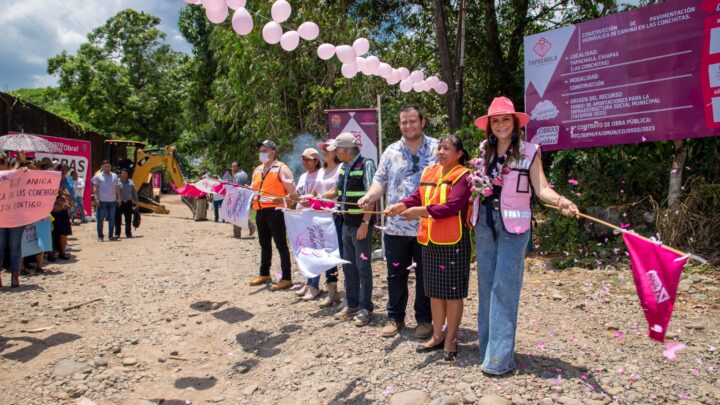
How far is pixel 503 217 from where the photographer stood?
3328 millimetres

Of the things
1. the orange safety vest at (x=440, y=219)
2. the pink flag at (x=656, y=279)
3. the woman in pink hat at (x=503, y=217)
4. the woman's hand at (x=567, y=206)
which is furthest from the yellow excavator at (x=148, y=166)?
the pink flag at (x=656, y=279)

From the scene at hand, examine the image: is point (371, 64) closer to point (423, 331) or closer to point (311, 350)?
point (423, 331)

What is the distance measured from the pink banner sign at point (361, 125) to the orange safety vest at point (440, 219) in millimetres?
3947

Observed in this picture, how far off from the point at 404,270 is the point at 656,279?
2.01 m

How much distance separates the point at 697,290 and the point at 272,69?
988cm

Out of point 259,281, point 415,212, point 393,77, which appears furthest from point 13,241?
point 415,212

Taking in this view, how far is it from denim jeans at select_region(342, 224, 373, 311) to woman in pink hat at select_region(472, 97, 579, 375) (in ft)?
4.87

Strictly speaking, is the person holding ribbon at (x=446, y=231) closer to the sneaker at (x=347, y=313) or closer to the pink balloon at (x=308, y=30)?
A: the sneaker at (x=347, y=313)

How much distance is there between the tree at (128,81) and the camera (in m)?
32.8

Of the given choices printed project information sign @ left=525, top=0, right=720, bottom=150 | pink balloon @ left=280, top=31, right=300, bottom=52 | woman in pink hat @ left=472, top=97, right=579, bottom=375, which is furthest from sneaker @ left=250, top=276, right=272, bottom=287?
printed project information sign @ left=525, top=0, right=720, bottom=150

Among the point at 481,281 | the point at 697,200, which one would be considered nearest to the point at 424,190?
the point at 481,281

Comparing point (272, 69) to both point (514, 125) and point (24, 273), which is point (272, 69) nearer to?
point (24, 273)

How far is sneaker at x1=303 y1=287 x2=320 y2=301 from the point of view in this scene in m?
5.97

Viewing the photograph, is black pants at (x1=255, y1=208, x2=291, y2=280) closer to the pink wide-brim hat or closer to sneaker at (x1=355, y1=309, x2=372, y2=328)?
sneaker at (x1=355, y1=309, x2=372, y2=328)
